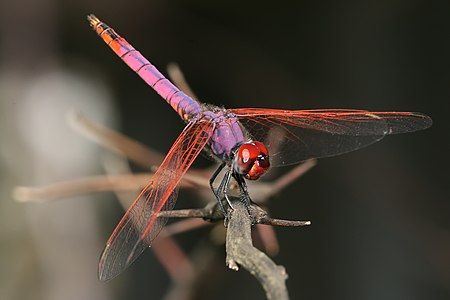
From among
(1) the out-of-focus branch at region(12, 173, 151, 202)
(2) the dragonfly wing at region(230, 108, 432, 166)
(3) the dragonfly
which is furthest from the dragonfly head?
(1) the out-of-focus branch at region(12, 173, 151, 202)

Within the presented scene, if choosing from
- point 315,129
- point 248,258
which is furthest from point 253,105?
point 248,258

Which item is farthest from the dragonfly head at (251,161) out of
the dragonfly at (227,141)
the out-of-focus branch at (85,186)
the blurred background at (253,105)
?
the blurred background at (253,105)

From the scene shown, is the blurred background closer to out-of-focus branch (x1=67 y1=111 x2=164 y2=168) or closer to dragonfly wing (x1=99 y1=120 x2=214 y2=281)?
out-of-focus branch (x1=67 y1=111 x2=164 y2=168)

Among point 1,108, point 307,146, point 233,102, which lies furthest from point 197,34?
point 307,146

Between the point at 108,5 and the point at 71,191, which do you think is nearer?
the point at 71,191

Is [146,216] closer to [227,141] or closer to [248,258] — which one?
[227,141]

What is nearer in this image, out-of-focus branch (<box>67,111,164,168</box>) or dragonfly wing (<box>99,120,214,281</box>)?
dragonfly wing (<box>99,120,214,281</box>)

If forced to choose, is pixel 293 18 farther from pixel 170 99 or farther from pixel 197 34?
pixel 170 99
